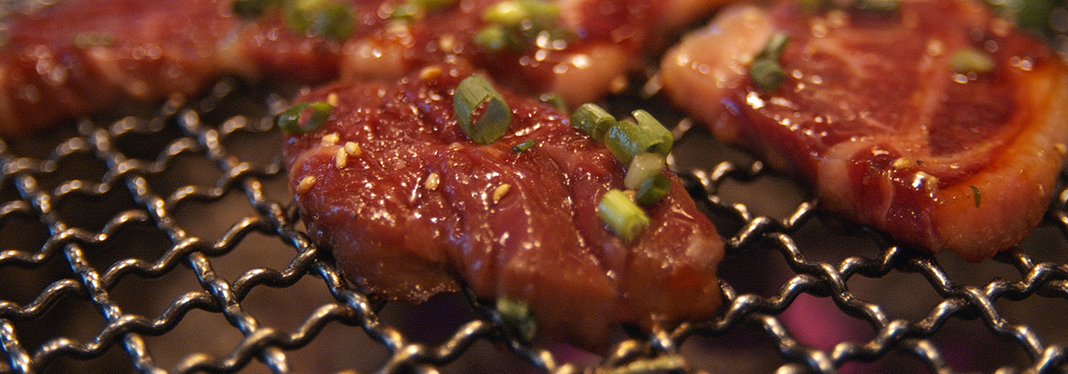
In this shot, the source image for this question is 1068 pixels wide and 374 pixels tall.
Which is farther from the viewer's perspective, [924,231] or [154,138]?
[154,138]

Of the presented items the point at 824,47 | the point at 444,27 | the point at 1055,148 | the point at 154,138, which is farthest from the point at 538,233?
the point at 154,138

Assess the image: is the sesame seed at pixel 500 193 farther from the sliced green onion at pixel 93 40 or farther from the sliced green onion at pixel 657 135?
the sliced green onion at pixel 93 40

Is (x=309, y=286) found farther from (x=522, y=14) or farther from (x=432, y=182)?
(x=522, y=14)

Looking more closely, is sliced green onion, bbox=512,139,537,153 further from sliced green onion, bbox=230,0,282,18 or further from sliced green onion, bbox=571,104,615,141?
sliced green onion, bbox=230,0,282,18

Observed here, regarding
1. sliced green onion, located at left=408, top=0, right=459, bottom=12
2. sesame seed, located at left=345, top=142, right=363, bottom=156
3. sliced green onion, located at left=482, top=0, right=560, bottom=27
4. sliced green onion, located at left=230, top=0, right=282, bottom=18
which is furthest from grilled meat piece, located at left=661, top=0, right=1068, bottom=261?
sliced green onion, located at left=230, top=0, right=282, bottom=18

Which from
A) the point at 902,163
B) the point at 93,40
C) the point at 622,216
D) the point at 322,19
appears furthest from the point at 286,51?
the point at 902,163

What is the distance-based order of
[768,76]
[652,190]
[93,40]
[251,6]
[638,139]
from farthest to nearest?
1. [251,6]
2. [93,40]
3. [768,76]
4. [638,139]
5. [652,190]

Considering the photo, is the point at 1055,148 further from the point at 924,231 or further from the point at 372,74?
the point at 372,74
